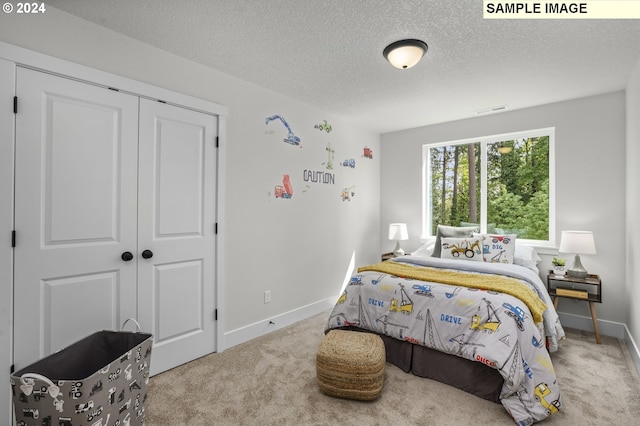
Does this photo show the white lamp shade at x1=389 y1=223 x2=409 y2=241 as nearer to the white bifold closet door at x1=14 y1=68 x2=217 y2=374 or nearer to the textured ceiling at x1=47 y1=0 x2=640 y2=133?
Result: the textured ceiling at x1=47 y1=0 x2=640 y2=133

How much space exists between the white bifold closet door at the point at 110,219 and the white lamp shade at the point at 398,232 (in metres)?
2.55

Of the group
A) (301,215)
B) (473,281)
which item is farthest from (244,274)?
(473,281)

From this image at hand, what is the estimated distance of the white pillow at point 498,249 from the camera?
3266mm

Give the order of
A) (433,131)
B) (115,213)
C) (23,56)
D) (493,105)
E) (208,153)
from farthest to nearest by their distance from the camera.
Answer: (433,131) → (493,105) → (208,153) → (115,213) → (23,56)

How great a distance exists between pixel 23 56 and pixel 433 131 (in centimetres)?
428

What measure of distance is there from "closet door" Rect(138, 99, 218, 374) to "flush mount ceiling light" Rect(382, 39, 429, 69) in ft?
5.15

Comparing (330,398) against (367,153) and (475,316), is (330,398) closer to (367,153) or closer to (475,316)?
(475,316)

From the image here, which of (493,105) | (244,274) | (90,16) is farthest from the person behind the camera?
(493,105)

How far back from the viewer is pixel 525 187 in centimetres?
383

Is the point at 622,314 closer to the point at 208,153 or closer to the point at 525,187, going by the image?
the point at 525,187

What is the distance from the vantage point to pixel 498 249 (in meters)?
3.32

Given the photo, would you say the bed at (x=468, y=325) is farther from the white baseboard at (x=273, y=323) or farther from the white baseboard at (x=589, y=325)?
the white baseboard at (x=589, y=325)

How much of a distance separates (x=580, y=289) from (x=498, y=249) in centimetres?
85

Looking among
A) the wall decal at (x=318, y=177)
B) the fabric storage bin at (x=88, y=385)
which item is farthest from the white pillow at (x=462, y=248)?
the fabric storage bin at (x=88, y=385)
